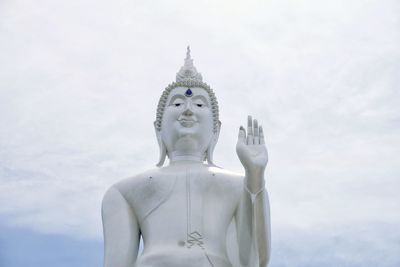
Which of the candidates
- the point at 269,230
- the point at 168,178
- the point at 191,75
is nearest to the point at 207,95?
the point at 191,75

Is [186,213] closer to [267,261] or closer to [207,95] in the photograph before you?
[267,261]

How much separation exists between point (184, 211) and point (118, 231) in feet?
2.88

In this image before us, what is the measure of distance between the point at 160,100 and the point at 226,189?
1.70 m

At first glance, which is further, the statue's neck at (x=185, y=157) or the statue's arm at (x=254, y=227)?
the statue's neck at (x=185, y=157)

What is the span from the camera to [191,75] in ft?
38.3

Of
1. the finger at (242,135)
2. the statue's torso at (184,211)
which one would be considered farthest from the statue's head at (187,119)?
the finger at (242,135)

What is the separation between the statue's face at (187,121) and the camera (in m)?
11.2

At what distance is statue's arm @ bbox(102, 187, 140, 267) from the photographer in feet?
34.2

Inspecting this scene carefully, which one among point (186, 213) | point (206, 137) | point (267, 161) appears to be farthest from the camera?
point (206, 137)

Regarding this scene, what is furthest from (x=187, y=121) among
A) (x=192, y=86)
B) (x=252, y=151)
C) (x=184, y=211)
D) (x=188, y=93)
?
(x=252, y=151)

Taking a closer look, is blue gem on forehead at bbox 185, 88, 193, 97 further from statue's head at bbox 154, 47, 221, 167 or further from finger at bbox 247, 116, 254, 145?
finger at bbox 247, 116, 254, 145

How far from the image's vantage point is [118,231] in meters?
10.7

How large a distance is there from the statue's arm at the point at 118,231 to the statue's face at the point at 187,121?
3.33ft

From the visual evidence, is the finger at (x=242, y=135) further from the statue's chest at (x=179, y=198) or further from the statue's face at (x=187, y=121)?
the statue's face at (x=187, y=121)
